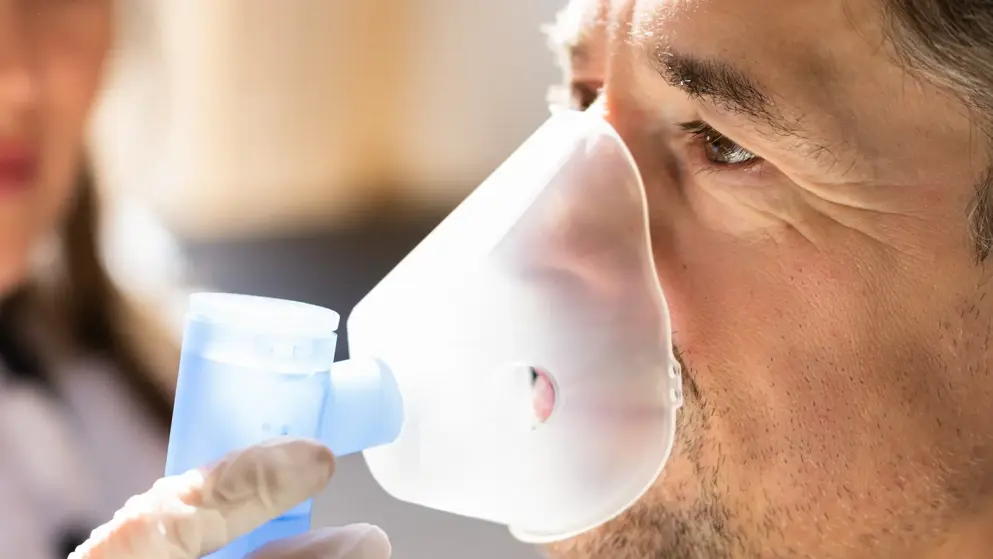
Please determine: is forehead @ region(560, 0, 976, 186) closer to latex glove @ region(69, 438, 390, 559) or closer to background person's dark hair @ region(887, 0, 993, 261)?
background person's dark hair @ region(887, 0, 993, 261)

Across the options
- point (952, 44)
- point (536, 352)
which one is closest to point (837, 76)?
point (952, 44)

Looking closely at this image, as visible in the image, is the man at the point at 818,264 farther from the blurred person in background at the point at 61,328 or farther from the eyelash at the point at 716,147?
the blurred person in background at the point at 61,328

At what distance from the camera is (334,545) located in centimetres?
56

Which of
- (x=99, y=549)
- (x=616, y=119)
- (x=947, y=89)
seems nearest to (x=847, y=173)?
(x=947, y=89)

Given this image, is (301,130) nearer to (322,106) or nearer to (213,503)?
(322,106)

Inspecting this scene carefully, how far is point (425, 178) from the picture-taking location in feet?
8.02

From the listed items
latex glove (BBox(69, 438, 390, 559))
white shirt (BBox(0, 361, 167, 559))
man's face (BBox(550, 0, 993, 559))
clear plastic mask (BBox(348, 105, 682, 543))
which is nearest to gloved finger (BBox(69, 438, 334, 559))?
latex glove (BBox(69, 438, 390, 559))

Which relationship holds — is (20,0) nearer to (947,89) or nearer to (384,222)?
(384,222)

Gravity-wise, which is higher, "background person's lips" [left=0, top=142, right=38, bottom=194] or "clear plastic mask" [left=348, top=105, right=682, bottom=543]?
"clear plastic mask" [left=348, top=105, right=682, bottom=543]

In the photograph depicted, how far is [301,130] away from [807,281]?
6.31ft

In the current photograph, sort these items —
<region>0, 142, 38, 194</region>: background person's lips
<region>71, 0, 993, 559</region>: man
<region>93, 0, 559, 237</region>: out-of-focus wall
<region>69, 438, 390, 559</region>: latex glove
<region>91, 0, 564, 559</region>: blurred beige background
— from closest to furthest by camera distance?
<region>69, 438, 390, 559</region>: latex glove → <region>71, 0, 993, 559</region>: man → <region>0, 142, 38, 194</region>: background person's lips → <region>91, 0, 564, 559</region>: blurred beige background → <region>93, 0, 559, 237</region>: out-of-focus wall

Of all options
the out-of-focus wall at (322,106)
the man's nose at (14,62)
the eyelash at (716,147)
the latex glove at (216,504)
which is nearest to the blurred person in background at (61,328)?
the man's nose at (14,62)

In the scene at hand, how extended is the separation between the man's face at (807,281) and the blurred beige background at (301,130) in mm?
920

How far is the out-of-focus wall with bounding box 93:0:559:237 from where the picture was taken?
6.65ft
